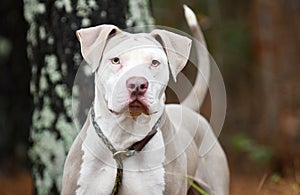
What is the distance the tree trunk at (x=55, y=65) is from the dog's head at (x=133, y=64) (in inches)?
36.8

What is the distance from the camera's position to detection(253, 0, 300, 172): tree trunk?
28.9 feet

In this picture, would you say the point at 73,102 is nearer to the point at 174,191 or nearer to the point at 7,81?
the point at 174,191

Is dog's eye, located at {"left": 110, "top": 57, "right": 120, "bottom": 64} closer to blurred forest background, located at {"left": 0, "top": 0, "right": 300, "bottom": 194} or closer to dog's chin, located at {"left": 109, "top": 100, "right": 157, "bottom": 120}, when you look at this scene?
dog's chin, located at {"left": 109, "top": 100, "right": 157, "bottom": 120}

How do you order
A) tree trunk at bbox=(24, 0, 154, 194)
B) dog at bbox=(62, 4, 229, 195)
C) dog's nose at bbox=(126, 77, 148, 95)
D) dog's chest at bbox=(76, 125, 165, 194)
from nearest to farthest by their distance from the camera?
1. dog's nose at bbox=(126, 77, 148, 95)
2. dog at bbox=(62, 4, 229, 195)
3. dog's chest at bbox=(76, 125, 165, 194)
4. tree trunk at bbox=(24, 0, 154, 194)

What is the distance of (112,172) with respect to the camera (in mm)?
3877

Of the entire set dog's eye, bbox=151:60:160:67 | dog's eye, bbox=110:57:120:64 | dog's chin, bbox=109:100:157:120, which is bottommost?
dog's chin, bbox=109:100:157:120

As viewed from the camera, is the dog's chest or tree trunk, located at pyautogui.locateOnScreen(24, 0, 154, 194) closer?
the dog's chest

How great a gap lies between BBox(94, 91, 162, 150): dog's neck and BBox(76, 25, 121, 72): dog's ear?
0.63 feet

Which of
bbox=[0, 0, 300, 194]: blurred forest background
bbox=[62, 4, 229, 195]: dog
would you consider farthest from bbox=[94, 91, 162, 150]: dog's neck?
bbox=[0, 0, 300, 194]: blurred forest background

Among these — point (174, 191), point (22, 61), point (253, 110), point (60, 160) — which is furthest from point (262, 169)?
point (174, 191)

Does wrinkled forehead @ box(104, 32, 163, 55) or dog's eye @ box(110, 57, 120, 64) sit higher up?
wrinkled forehead @ box(104, 32, 163, 55)

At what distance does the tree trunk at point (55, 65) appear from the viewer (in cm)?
479

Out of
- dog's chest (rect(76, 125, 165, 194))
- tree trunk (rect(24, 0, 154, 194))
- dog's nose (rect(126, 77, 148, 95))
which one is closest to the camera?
dog's nose (rect(126, 77, 148, 95))

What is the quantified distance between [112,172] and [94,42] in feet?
2.18
